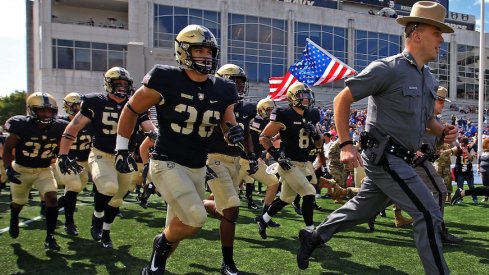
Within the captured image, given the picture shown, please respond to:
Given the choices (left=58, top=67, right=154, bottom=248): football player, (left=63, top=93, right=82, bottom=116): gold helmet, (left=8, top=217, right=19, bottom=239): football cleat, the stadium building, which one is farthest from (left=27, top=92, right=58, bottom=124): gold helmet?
the stadium building

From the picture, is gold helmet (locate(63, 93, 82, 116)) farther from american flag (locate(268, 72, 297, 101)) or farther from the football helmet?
american flag (locate(268, 72, 297, 101))

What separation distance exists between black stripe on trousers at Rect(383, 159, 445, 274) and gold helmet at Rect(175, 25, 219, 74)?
5.17 feet

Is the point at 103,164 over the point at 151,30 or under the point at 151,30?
under

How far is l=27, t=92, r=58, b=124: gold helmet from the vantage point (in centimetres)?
574

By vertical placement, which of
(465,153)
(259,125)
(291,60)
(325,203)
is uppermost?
(291,60)

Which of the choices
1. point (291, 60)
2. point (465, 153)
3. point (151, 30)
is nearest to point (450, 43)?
point (291, 60)

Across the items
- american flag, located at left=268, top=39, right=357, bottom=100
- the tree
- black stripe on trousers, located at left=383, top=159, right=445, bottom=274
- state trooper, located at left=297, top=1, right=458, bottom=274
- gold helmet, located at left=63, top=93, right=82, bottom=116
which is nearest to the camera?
black stripe on trousers, located at left=383, top=159, right=445, bottom=274

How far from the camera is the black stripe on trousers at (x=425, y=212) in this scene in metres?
3.01

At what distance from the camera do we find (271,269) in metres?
4.60

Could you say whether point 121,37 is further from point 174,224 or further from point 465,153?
point 174,224

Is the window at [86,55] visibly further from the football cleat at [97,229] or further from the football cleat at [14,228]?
the football cleat at [97,229]

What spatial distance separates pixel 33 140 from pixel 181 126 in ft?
9.97

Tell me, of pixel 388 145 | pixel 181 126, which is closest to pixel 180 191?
pixel 181 126

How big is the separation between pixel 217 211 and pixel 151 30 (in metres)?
31.8
